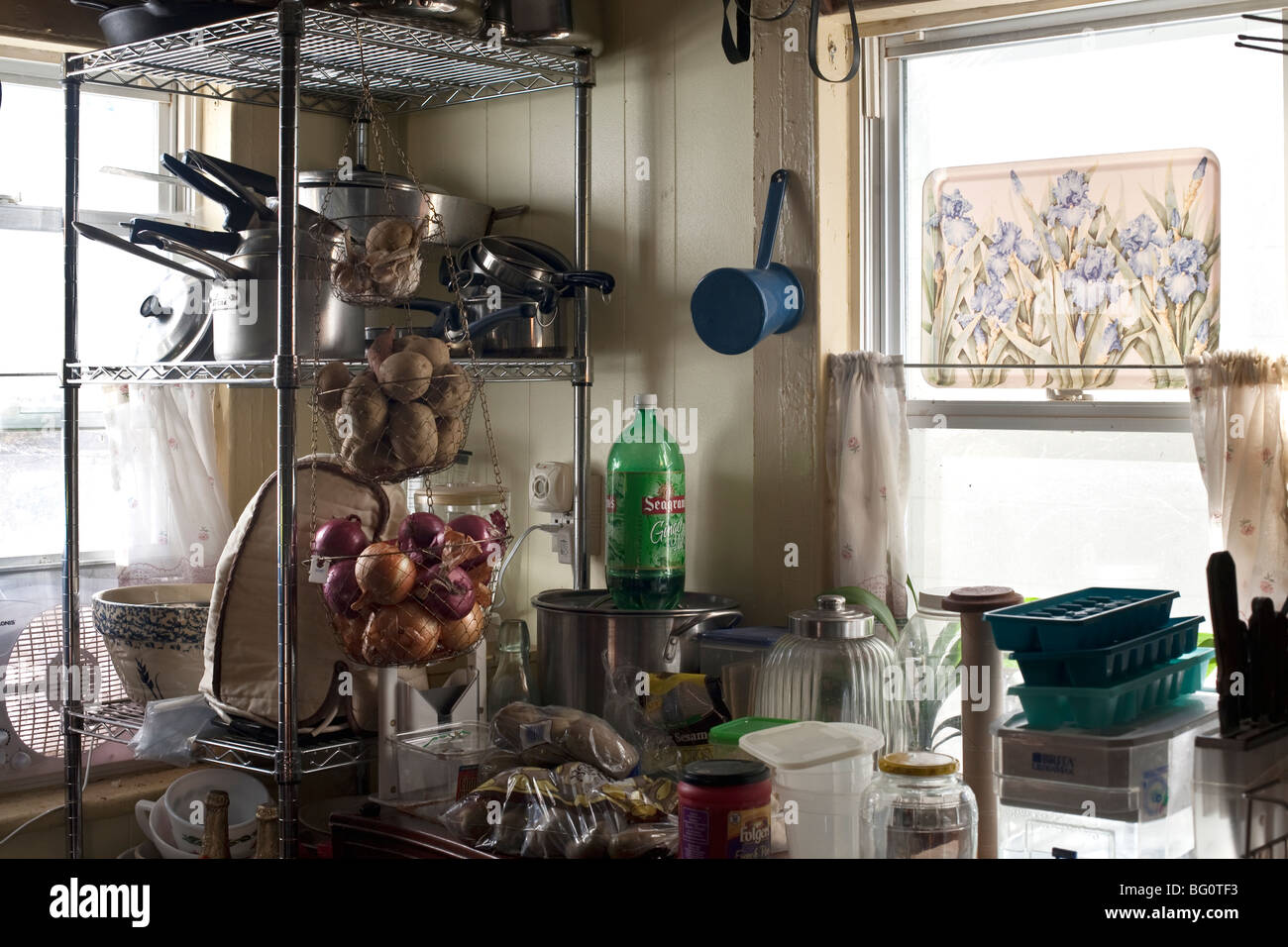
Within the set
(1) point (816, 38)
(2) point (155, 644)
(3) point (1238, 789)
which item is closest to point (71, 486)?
(2) point (155, 644)

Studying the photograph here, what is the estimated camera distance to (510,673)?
1.85 metres

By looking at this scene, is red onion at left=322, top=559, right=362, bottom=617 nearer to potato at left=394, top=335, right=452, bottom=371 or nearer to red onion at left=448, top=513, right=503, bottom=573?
red onion at left=448, top=513, right=503, bottom=573

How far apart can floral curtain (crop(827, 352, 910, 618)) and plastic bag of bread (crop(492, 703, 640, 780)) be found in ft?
1.45

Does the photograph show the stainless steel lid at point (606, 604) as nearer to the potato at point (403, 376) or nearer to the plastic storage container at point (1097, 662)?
the potato at point (403, 376)

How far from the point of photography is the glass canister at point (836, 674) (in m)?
1.52

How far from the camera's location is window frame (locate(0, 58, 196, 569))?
2000 mm

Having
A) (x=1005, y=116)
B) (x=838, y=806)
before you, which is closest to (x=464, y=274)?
(x=1005, y=116)

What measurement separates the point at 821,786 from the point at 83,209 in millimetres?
1510

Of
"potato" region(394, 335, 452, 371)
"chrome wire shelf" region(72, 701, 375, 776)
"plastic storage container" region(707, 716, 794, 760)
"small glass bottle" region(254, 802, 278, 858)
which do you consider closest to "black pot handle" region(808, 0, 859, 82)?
"potato" region(394, 335, 452, 371)

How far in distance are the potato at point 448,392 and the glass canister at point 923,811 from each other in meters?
0.63

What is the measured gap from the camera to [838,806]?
1264 millimetres

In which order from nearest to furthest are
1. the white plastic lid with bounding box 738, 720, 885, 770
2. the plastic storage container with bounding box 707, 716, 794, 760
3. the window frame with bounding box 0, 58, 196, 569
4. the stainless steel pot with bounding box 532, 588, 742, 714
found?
the white plastic lid with bounding box 738, 720, 885, 770
the plastic storage container with bounding box 707, 716, 794, 760
the stainless steel pot with bounding box 532, 588, 742, 714
the window frame with bounding box 0, 58, 196, 569
